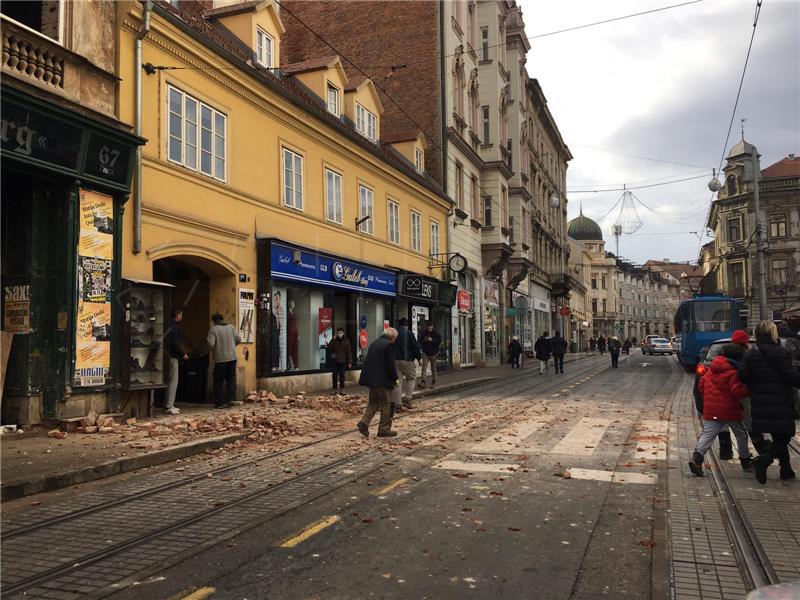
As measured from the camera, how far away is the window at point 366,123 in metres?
22.2

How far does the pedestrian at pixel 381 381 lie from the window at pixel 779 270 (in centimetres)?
6097

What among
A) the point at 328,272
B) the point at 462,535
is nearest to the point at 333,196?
the point at 328,272

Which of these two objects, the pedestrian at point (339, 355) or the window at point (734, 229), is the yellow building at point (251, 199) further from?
the window at point (734, 229)

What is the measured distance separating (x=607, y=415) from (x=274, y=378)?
7.43m

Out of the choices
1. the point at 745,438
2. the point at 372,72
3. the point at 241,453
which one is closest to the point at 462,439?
the point at 241,453

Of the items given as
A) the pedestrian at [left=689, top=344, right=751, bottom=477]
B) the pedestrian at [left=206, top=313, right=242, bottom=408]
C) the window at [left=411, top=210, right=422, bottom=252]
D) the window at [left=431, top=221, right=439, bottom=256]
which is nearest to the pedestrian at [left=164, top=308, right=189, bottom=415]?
the pedestrian at [left=206, top=313, right=242, bottom=408]

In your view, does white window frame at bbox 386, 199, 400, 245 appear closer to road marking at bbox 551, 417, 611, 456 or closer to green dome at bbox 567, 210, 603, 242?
road marking at bbox 551, 417, 611, 456

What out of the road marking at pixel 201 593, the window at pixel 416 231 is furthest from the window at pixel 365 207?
the road marking at pixel 201 593

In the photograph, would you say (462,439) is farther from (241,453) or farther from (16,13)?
(16,13)

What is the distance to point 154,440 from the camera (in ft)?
29.3

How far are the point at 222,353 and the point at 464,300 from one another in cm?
1852

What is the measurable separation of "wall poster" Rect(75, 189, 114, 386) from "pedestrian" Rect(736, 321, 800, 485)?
886cm

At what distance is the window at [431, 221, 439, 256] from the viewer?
27.3m

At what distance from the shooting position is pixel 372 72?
30.2 metres
